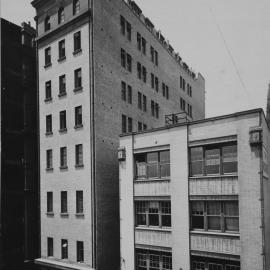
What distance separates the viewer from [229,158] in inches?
784

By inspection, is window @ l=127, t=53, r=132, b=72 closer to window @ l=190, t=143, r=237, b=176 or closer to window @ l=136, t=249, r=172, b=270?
window @ l=190, t=143, r=237, b=176

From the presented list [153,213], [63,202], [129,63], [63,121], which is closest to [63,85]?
[63,121]

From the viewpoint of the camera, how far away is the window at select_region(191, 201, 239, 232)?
1947 cm

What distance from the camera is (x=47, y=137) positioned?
A: 30703 millimetres

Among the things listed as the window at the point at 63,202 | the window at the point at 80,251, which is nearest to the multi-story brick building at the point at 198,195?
the window at the point at 80,251

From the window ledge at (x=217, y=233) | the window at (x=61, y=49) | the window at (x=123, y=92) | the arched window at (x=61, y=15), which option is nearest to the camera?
the window ledge at (x=217, y=233)

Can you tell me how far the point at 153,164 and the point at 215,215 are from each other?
5.95m

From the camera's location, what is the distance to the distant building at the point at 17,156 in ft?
109

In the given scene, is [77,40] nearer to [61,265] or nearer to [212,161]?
[212,161]

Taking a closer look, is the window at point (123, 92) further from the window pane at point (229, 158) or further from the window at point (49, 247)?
the window at point (49, 247)

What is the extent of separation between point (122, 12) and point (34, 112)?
14925 mm

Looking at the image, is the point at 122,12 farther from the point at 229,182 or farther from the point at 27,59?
the point at 229,182

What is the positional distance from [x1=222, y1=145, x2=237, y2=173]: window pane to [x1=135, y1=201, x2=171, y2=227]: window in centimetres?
512

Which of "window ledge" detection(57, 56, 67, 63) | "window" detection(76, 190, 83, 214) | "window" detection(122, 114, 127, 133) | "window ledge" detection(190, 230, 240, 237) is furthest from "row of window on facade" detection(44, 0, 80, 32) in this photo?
"window ledge" detection(190, 230, 240, 237)
